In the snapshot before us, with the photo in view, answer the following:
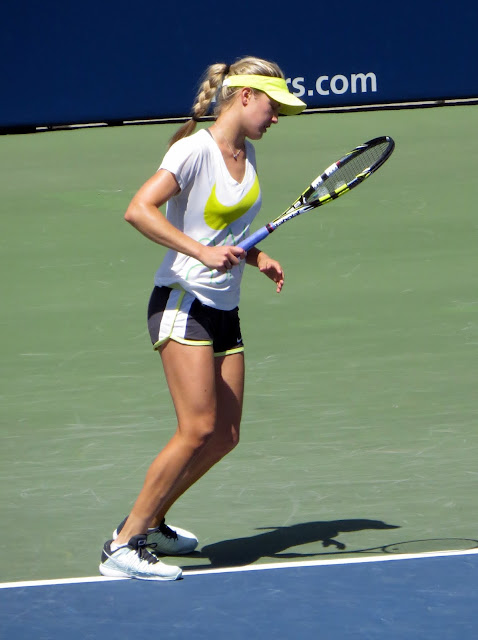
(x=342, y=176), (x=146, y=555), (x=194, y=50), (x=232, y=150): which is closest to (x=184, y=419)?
(x=146, y=555)

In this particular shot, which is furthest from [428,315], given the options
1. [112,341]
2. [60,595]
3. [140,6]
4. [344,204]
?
[140,6]

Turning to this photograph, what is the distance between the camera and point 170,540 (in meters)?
4.81

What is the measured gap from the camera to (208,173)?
14.8 feet

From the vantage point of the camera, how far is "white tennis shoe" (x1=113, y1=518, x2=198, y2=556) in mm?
4789

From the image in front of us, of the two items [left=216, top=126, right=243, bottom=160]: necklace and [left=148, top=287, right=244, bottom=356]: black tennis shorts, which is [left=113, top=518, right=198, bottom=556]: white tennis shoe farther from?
[left=216, top=126, right=243, bottom=160]: necklace

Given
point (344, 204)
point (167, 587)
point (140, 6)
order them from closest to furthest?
point (167, 587) < point (344, 204) < point (140, 6)

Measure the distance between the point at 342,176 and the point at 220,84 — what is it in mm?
1041

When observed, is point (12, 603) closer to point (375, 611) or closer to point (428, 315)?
point (375, 611)

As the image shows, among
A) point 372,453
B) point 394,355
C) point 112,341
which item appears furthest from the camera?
point 112,341

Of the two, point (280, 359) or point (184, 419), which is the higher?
point (184, 419)

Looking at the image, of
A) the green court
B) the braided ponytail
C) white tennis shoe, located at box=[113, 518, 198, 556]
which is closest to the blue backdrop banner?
the green court

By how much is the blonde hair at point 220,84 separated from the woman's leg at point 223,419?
2.86ft

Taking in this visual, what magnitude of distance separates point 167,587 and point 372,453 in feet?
5.76

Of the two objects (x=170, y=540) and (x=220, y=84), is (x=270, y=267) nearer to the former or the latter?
(x=220, y=84)
